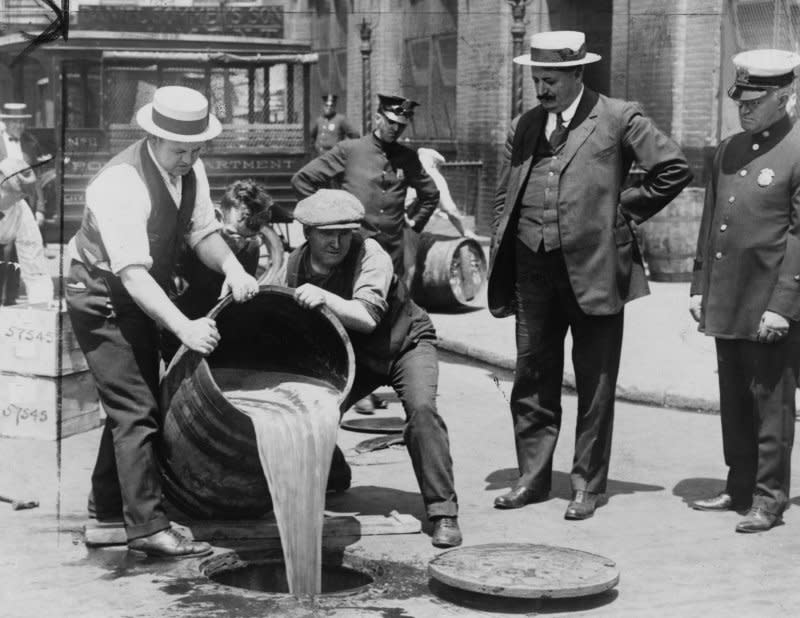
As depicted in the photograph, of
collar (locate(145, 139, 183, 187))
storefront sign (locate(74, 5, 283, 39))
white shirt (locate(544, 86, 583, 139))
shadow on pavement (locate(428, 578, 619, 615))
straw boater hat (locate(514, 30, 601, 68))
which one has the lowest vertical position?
shadow on pavement (locate(428, 578, 619, 615))

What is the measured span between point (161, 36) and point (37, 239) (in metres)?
7.38

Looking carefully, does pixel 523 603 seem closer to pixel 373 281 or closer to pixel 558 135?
pixel 373 281

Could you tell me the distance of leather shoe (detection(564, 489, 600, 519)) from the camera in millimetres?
6699

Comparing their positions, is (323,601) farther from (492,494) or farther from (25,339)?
(25,339)

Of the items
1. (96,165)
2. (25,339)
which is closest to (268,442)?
(25,339)

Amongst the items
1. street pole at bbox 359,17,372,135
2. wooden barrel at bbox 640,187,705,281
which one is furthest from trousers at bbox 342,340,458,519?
street pole at bbox 359,17,372,135

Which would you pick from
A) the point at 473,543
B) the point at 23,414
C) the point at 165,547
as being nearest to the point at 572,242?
the point at 473,543

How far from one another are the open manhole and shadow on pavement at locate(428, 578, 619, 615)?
54 cm

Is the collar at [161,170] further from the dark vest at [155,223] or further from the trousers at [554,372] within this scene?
the trousers at [554,372]

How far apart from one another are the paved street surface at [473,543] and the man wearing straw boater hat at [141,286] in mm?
304

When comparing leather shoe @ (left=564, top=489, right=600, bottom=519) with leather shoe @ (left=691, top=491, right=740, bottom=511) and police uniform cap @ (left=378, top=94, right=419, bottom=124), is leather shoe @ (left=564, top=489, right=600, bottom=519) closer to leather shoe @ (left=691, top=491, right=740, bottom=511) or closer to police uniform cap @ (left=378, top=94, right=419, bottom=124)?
leather shoe @ (left=691, top=491, right=740, bottom=511)

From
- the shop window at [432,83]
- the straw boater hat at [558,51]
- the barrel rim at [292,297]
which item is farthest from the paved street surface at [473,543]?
the shop window at [432,83]

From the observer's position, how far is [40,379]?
27.8ft

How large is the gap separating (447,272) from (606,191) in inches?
264
